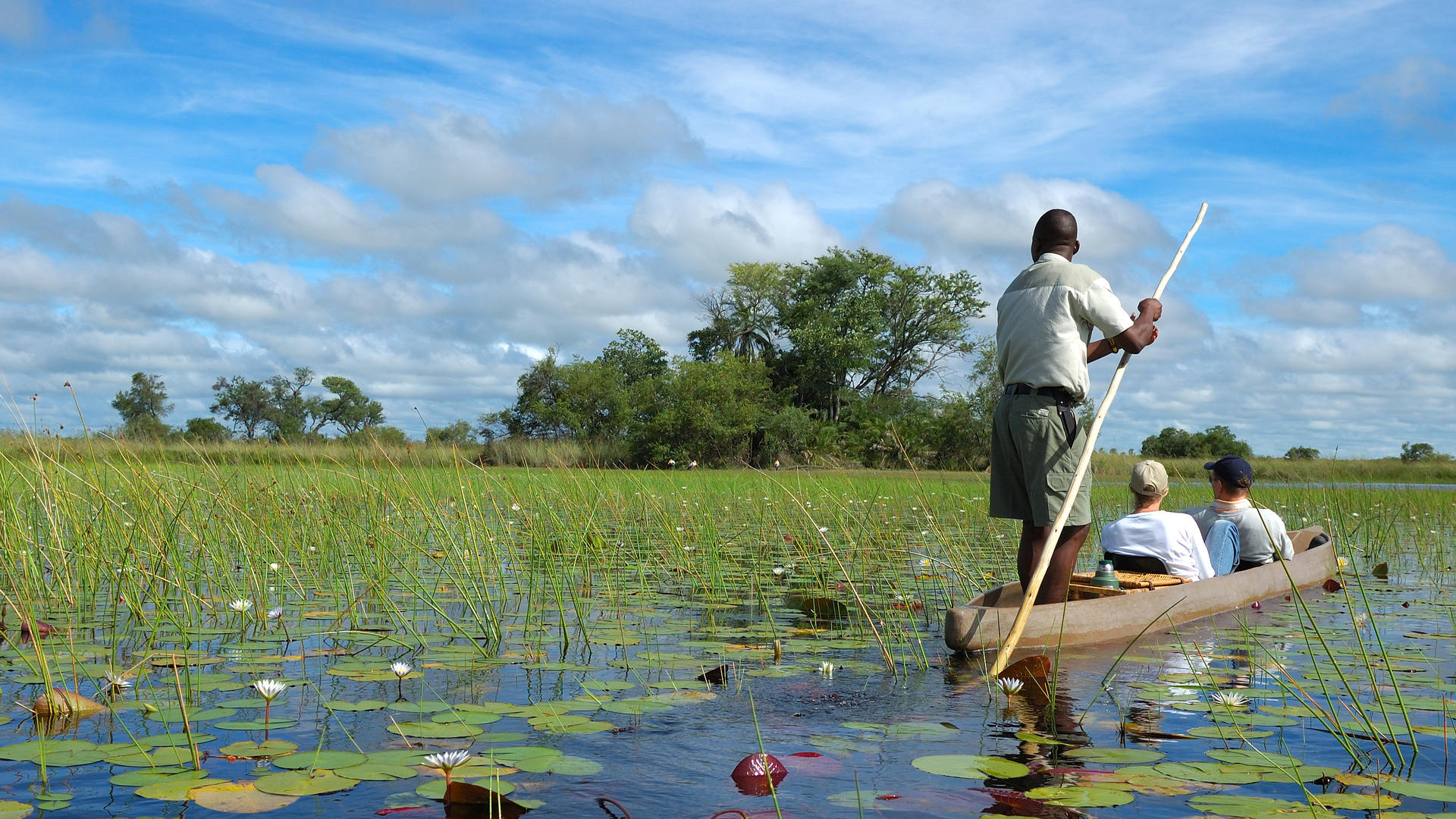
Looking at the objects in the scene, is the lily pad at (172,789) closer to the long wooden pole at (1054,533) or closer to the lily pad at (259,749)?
the lily pad at (259,749)

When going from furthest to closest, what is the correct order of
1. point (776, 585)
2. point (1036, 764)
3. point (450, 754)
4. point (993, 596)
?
1. point (776, 585)
2. point (993, 596)
3. point (1036, 764)
4. point (450, 754)

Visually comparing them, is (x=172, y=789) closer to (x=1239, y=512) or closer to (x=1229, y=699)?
(x=1229, y=699)

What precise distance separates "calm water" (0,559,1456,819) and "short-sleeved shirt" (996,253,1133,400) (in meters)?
1.32

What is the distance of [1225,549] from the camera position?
6473 millimetres

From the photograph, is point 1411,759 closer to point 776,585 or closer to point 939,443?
point 776,585

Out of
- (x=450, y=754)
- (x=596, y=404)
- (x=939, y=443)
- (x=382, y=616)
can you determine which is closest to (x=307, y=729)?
(x=450, y=754)

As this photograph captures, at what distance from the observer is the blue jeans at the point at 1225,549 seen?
255 inches

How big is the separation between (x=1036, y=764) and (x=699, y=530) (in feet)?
16.8

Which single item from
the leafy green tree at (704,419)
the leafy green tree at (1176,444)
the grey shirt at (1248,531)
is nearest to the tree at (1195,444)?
the leafy green tree at (1176,444)

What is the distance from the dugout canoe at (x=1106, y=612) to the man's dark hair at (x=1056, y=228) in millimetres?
1762

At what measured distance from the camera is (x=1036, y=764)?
9.12 ft

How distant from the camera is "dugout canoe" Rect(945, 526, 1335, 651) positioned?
4328mm

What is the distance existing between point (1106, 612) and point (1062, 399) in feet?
3.59

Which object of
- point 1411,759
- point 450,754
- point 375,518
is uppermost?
point 375,518
